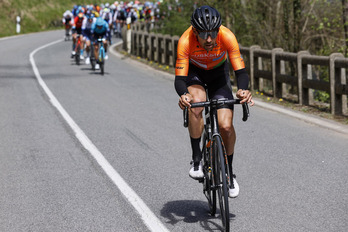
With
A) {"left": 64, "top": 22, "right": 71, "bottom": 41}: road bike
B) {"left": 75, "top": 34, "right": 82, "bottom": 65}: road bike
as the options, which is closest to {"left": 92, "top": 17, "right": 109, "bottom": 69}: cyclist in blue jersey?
{"left": 75, "top": 34, "right": 82, "bottom": 65}: road bike

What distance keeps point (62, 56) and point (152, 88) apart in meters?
12.6

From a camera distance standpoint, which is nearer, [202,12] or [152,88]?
[202,12]

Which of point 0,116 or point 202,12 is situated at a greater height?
point 202,12

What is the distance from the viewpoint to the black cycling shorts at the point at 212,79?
5805 millimetres

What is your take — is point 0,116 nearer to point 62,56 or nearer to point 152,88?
point 152,88

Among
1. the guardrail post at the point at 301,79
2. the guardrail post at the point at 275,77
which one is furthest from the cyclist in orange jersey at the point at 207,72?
the guardrail post at the point at 275,77

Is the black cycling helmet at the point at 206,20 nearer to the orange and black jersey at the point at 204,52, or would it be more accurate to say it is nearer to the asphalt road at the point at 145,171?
the orange and black jersey at the point at 204,52

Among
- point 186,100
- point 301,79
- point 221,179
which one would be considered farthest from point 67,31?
point 221,179

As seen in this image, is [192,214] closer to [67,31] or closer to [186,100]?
[186,100]

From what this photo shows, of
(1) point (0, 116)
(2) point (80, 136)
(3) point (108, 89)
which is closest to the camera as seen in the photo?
(2) point (80, 136)

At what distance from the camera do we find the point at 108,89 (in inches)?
673

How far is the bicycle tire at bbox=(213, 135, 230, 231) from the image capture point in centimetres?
501

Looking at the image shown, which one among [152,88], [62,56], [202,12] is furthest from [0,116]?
[62,56]

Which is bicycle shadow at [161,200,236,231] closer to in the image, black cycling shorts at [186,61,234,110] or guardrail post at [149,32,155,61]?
black cycling shorts at [186,61,234,110]
